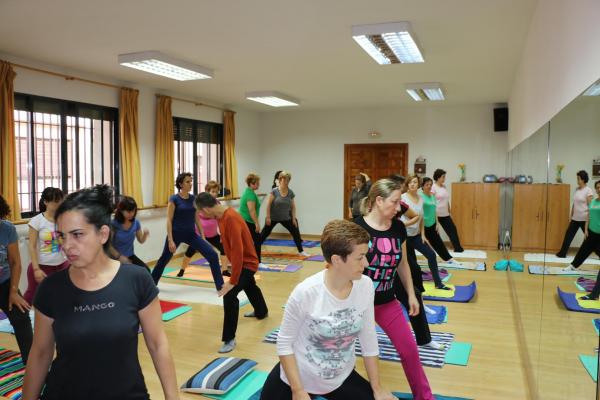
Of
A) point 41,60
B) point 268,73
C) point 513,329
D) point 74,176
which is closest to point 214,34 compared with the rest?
point 268,73

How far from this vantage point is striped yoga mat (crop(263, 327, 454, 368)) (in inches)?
157

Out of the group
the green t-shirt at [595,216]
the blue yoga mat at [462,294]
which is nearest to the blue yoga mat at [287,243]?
the blue yoga mat at [462,294]

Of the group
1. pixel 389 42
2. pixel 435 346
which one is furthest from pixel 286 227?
pixel 435 346

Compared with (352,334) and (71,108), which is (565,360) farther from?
(71,108)

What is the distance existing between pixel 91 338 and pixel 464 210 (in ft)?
28.9

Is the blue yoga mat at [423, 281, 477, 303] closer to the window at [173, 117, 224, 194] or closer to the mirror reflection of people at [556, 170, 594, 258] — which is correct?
the mirror reflection of people at [556, 170, 594, 258]

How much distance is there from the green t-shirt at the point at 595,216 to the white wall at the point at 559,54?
51 centimetres

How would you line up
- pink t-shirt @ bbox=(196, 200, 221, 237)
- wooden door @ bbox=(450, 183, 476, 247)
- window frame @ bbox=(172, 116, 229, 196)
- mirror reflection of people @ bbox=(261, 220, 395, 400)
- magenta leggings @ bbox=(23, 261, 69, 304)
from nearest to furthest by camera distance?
mirror reflection of people @ bbox=(261, 220, 395, 400)
magenta leggings @ bbox=(23, 261, 69, 304)
pink t-shirt @ bbox=(196, 200, 221, 237)
window frame @ bbox=(172, 116, 229, 196)
wooden door @ bbox=(450, 183, 476, 247)

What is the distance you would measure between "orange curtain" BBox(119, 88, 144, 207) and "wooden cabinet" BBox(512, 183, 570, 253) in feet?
17.3

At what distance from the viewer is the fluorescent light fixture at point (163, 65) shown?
5469 millimetres

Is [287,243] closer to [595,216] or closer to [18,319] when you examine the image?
[18,319]

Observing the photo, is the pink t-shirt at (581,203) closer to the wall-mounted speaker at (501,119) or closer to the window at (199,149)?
the window at (199,149)

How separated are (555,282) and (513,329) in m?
2.54

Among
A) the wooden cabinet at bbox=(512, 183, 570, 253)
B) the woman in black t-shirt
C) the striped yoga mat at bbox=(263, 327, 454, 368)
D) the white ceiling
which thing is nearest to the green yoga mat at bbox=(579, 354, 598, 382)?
the wooden cabinet at bbox=(512, 183, 570, 253)
